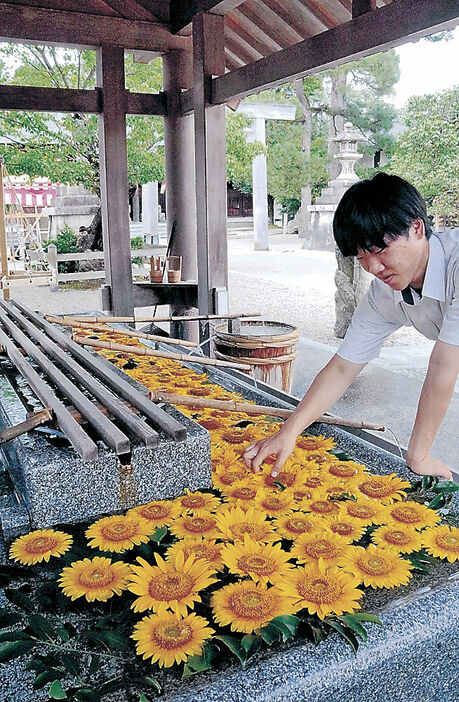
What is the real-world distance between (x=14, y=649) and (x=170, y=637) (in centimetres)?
28

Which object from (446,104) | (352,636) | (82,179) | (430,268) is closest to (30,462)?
(352,636)

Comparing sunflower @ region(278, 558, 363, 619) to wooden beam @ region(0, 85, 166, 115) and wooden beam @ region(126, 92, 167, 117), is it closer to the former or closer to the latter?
wooden beam @ region(0, 85, 166, 115)

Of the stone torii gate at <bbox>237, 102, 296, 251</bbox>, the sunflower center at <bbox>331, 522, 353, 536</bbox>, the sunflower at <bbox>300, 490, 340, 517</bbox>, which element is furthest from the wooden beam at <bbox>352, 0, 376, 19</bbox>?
the stone torii gate at <bbox>237, 102, 296, 251</bbox>

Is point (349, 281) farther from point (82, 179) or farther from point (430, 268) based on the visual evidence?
point (430, 268)

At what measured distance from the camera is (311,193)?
2075cm

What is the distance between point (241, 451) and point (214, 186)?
10.5 feet

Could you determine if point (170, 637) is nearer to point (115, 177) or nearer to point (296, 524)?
point (296, 524)

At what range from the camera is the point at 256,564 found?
141cm

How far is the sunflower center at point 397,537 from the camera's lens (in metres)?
1.52

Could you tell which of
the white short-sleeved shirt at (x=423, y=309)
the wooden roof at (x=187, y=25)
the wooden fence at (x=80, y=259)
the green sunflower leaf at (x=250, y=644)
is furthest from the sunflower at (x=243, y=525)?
the wooden fence at (x=80, y=259)

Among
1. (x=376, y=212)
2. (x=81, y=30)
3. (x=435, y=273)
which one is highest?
(x=81, y=30)

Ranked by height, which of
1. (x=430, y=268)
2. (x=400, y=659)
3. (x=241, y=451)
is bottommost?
(x=400, y=659)

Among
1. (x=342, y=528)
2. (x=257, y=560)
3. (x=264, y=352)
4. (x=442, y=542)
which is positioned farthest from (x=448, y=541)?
(x=264, y=352)

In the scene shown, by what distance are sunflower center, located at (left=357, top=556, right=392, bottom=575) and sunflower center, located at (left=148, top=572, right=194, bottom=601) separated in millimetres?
376
